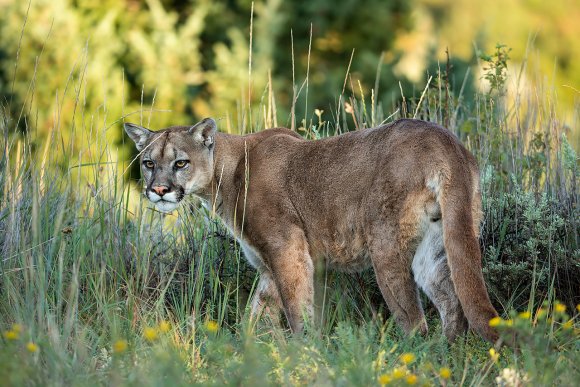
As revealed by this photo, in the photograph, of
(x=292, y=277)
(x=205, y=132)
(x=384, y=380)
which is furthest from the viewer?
(x=205, y=132)

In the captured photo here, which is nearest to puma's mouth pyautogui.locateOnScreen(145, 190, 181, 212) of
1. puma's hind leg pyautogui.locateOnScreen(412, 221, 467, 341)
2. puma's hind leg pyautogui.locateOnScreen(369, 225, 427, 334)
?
puma's hind leg pyautogui.locateOnScreen(369, 225, 427, 334)

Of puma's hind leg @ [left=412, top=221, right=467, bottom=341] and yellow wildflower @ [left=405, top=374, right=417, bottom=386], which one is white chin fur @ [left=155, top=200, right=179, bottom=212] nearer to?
puma's hind leg @ [left=412, top=221, right=467, bottom=341]

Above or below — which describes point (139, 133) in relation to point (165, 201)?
above

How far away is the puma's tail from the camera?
445 cm

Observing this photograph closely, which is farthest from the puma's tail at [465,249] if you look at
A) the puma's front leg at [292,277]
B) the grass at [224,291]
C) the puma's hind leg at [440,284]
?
the puma's front leg at [292,277]

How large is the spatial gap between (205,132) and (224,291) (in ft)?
3.64

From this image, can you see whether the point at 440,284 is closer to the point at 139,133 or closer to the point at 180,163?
the point at 180,163

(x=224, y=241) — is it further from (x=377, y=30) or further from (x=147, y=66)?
(x=377, y=30)

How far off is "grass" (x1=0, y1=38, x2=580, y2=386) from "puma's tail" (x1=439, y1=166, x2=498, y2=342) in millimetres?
189

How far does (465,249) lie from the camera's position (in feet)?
15.4

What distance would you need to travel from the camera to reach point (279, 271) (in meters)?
5.67

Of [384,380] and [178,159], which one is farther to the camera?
[178,159]

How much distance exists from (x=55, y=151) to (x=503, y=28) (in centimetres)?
1757

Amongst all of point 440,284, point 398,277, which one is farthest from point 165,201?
point 440,284
